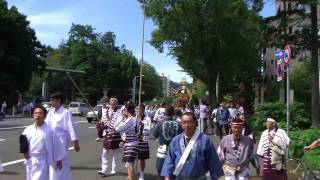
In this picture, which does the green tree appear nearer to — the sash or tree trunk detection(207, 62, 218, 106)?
tree trunk detection(207, 62, 218, 106)

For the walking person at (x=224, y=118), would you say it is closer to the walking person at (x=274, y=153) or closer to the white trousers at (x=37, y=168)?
the walking person at (x=274, y=153)

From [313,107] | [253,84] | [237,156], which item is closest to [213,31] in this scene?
[313,107]

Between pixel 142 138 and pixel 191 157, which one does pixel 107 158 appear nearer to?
pixel 142 138

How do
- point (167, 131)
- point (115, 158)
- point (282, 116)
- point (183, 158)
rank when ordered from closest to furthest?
point (183, 158)
point (167, 131)
point (115, 158)
point (282, 116)

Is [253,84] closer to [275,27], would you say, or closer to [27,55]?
[27,55]

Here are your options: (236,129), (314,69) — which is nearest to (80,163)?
(236,129)

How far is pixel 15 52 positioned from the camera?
59.5 meters

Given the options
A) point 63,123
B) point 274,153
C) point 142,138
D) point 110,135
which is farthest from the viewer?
point 110,135

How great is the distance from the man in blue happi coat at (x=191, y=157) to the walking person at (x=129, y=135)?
595 centimetres

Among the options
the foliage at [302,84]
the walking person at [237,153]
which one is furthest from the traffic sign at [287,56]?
the foliage at [302,84]

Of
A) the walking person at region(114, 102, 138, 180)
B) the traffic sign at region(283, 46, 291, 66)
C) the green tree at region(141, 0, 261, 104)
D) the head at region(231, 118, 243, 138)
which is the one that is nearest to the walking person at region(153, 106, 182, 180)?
the walking person at region(114, 102, 138, 180)

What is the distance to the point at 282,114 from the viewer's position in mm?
27078

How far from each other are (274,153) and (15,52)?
5264cm

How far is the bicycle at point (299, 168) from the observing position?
33.2 ft
